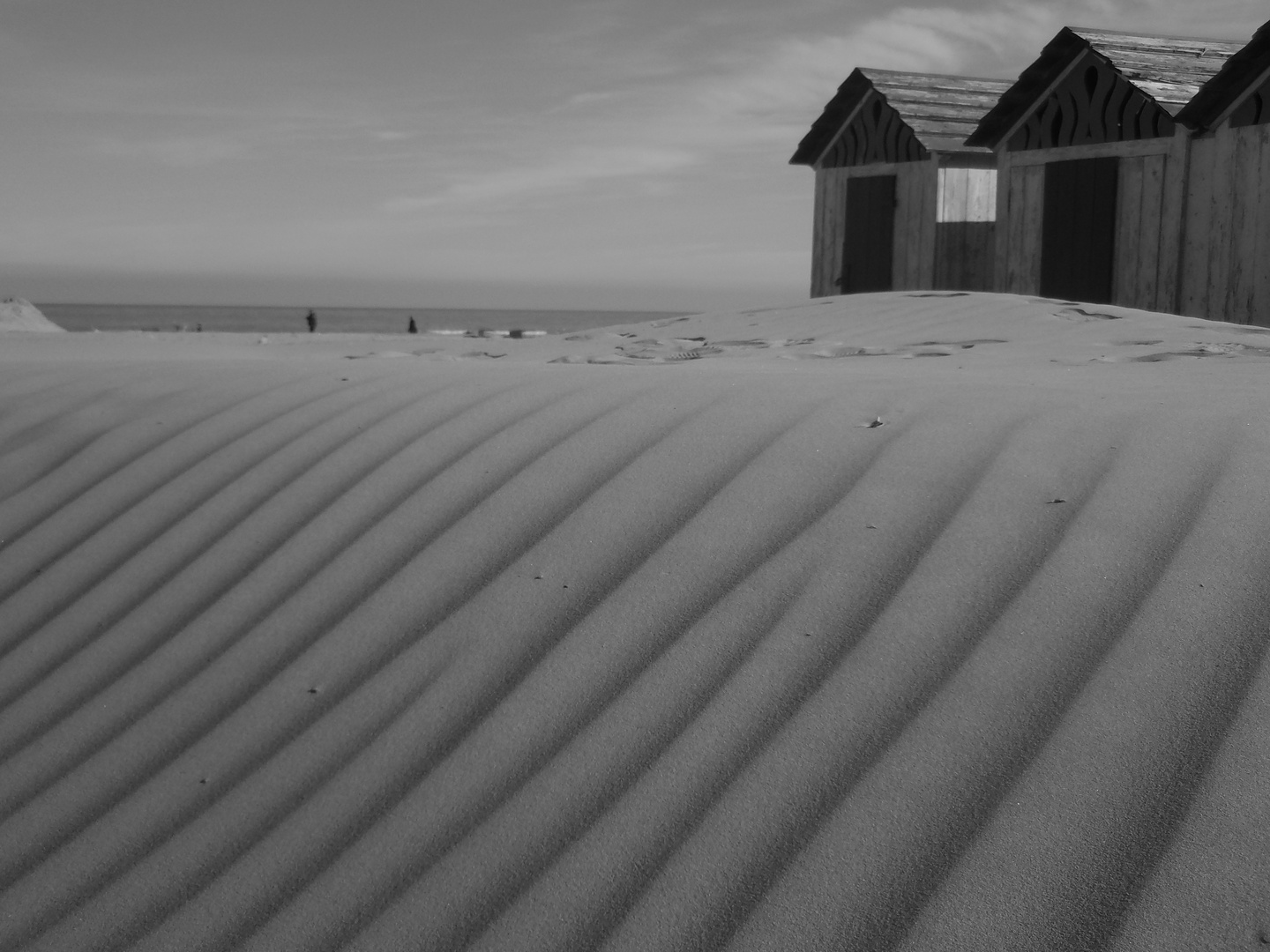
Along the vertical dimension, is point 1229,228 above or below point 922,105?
below

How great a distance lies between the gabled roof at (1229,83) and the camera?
29.5ft

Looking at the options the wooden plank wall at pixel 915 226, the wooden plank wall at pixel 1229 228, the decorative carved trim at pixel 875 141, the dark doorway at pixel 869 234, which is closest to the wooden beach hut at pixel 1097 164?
the wooden plank wall at pixel 1229 228

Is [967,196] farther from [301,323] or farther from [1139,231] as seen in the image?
[301,323]

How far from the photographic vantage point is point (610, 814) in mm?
1771

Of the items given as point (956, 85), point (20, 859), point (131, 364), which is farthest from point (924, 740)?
point (956, 85)

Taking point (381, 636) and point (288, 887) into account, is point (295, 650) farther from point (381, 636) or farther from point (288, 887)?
point (288, 887)

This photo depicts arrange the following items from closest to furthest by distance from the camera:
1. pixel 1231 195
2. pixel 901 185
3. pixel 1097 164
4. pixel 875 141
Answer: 1. pixel 1231 195
2. pixel 1097 164
3. pixel 901 185
4. pixel 875 141

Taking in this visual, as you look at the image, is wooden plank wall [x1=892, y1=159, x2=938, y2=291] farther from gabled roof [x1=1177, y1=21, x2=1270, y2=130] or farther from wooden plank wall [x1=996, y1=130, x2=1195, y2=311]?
gabled roof [x1=1177, y1=21, x2=1270, y2=130]

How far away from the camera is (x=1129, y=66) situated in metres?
10.3

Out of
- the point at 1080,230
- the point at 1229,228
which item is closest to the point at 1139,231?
the point at 1080,230

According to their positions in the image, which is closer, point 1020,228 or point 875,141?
point 1020,228

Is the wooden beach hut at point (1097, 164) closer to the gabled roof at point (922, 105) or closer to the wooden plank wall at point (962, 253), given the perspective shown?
the wooden plank wall at point (962, 253)

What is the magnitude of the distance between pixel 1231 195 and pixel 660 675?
898 centimetres

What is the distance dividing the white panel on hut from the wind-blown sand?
30.3 feet
